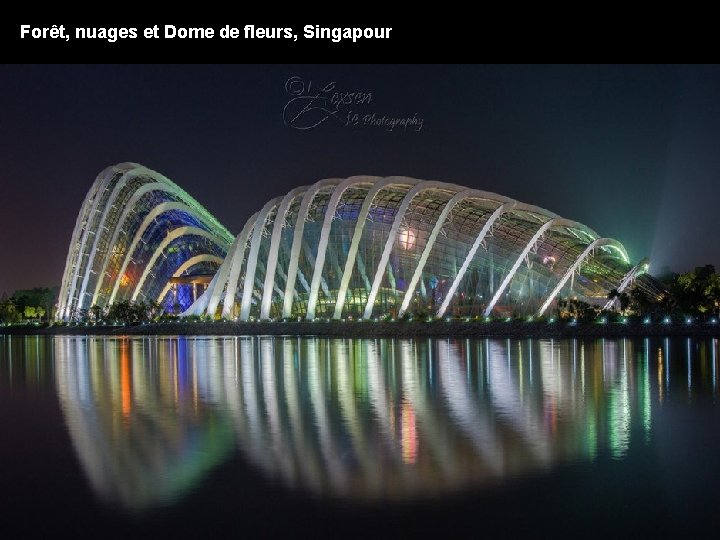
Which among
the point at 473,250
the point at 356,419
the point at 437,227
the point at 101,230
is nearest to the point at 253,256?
the point at 437,227

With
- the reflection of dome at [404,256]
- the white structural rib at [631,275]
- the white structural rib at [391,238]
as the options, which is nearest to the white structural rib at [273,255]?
the reflection of dome at [404,256]

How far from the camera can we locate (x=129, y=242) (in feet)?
337

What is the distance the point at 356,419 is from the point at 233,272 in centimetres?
6885

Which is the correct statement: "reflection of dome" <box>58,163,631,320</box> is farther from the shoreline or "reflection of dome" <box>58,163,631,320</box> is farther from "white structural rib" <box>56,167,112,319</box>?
"white structural rib" <box>56,167,112,319</box>

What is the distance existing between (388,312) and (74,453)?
65876 millimetres

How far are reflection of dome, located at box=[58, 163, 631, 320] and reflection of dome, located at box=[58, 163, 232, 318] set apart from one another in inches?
733

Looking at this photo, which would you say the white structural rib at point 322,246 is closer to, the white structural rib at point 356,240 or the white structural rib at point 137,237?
the white structural rib at point 356,240

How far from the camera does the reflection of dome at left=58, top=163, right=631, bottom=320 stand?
77.8 m

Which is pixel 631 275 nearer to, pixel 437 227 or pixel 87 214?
pixel 437 227

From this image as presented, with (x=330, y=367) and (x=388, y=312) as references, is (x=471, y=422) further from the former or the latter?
(x=388, y=312)

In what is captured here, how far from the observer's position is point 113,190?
336 ft

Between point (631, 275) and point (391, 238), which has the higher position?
point (391, 238)

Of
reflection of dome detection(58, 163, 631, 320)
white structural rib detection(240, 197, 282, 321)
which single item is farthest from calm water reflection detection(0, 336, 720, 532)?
white structural rib detection(240, 197, 282, 321)

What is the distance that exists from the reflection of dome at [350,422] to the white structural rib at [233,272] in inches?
2062
